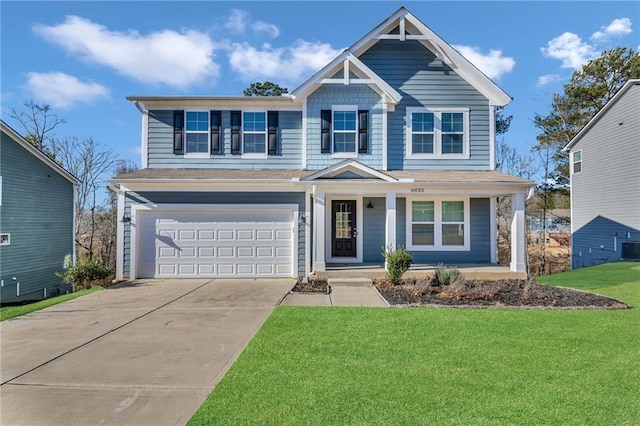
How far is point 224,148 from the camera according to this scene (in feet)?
41.1

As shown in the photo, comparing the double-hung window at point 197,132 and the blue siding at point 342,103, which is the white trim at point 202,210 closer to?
the blue siding at point 342,103

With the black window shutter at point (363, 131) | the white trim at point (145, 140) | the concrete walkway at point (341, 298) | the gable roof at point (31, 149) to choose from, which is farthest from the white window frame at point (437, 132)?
the gable roof at point (31, 149)

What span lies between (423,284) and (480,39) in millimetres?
11574

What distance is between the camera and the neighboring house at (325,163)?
11.6 meters

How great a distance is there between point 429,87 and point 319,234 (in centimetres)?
678

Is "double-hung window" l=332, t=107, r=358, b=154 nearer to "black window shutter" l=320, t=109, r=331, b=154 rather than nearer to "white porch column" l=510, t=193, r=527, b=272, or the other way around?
"black window shutter" l=320, t=109, r=331, b=154

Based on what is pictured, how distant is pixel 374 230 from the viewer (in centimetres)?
1264

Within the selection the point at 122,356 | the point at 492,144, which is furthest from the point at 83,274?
the point at 492,144

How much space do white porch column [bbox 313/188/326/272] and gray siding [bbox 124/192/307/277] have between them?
2.70 ft

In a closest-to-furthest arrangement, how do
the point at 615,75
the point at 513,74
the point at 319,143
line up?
1. the point at 319,143
2. the point at 513,74
3. the point at 615,75

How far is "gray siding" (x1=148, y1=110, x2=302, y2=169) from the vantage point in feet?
41.0

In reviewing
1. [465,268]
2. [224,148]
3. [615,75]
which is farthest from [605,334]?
[615,75]

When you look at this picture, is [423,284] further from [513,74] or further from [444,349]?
[513,74]

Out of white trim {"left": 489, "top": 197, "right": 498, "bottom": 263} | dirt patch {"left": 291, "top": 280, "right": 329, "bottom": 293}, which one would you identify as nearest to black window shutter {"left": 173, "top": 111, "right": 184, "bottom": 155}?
dirt patch {"left": 291, "top": 280, "right": 329, "bottom": 293}
